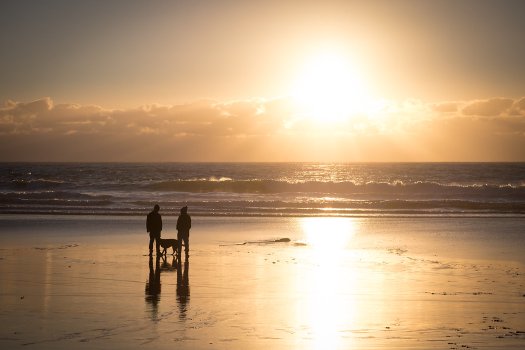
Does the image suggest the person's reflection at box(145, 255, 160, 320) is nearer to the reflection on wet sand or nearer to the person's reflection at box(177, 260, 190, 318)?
the reflection on wet sand

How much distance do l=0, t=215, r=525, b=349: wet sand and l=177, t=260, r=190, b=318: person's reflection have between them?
0.03 m

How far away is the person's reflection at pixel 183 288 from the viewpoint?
1218cm

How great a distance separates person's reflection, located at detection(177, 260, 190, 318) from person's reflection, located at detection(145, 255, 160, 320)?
1.48 feet

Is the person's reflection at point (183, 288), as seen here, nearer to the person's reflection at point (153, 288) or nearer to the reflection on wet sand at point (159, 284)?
the reflection on wet sand at point (159, 284)

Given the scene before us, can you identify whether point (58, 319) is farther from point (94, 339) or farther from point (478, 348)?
point (478, 348)

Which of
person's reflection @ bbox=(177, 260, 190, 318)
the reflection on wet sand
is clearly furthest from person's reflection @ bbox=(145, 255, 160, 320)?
person's reflection @ bbox=(177, 260, 190, 318)

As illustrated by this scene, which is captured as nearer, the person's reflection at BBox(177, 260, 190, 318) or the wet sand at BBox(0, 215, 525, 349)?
the wet sand at BBox(0, 215, 525, 349)

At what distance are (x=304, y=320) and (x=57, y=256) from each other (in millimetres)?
10130

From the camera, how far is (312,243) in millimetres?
23609

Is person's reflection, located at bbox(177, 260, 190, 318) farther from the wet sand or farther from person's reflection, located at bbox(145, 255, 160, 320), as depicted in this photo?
person's reflection, located at bbox(145, 255, 160, 320)

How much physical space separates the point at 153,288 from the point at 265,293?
247 centimetres

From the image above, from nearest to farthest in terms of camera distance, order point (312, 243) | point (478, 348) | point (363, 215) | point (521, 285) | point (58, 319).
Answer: point (478, 348) → point (58, 319) → point (521, 285) → point (312, 243) → point (363, 215)

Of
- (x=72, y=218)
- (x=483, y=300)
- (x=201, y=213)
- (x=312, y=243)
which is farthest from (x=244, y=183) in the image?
(x=483, y=300)

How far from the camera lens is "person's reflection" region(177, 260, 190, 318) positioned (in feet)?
40.0
